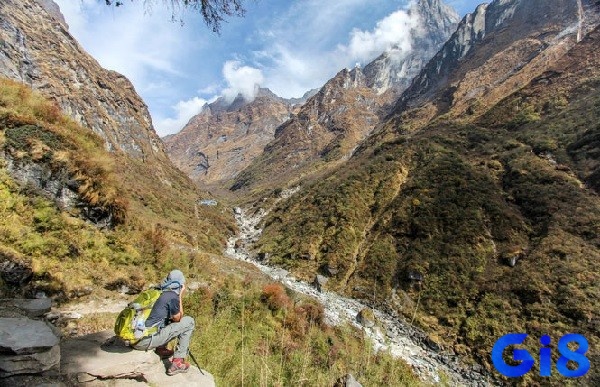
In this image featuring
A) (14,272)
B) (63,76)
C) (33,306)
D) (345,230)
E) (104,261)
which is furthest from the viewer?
(63,76)

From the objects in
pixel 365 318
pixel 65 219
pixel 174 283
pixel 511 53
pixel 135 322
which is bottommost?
pixel 365 318

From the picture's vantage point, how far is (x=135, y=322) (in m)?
5.19

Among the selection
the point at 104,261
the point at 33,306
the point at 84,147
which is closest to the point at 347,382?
the point at 33,306

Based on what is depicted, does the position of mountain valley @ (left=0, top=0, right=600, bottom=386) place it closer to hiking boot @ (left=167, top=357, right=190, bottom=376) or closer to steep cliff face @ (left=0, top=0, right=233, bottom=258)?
steep cliff face @ (left=0, top=0, right=233, bottom=258)

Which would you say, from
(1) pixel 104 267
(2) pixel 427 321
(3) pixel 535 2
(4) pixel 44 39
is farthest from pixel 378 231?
(3) pixel 535 2

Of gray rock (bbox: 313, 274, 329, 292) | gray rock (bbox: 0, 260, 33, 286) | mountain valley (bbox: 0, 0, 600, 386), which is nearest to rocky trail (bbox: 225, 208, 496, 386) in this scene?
mountain valley (bbox: 0, 0, 600, 386)

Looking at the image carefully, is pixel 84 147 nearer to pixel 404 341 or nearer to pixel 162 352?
pixel 162 352

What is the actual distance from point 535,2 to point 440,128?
4241 inches

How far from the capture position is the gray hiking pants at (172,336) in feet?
17.1

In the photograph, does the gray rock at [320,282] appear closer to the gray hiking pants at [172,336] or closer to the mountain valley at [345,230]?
the mountain valley at [345,230]

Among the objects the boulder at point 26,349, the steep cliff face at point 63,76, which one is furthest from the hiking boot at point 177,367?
the steep cliff face at point 63,76

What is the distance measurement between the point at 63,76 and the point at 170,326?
81.2 meters

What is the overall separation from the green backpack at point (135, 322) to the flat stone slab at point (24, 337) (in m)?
0.97

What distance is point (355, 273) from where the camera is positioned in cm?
3709
